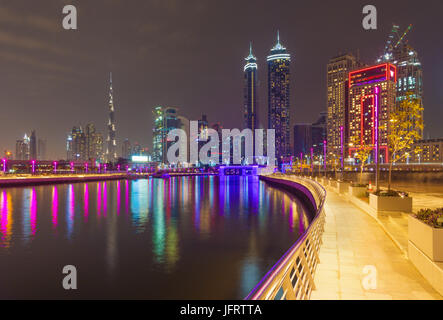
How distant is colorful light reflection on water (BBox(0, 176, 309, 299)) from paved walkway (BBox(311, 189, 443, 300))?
18.1 ft

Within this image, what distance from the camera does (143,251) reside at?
2302 centimetres

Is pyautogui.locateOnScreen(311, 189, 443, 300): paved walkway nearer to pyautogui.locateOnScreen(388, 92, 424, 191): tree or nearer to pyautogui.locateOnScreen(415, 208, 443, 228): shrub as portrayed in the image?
pyautogui.locateOnScreen(415, 208, 443, 228): shrub

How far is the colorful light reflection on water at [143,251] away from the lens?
52.6ft

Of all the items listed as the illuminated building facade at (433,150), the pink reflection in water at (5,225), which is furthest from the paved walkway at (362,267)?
the illuminated building facade at (433,150)

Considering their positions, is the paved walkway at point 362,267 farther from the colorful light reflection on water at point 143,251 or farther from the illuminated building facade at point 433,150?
the illuminated building facade at point 433,150

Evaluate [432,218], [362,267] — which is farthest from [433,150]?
[362,267]

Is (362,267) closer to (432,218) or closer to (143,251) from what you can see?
(432,218)

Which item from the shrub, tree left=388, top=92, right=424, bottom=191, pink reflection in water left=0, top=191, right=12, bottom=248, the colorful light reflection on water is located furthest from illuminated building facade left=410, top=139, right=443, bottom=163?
the shrub

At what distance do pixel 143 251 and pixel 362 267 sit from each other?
1709 centimetres

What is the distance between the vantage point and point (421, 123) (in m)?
23.1

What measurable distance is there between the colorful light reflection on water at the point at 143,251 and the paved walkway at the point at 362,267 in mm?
5508

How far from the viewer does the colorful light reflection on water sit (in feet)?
52.6

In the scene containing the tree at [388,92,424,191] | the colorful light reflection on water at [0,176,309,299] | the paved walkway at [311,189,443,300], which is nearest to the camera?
the paved walkway at [311,189,443,300]

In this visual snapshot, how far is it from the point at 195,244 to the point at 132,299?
10.4 m
